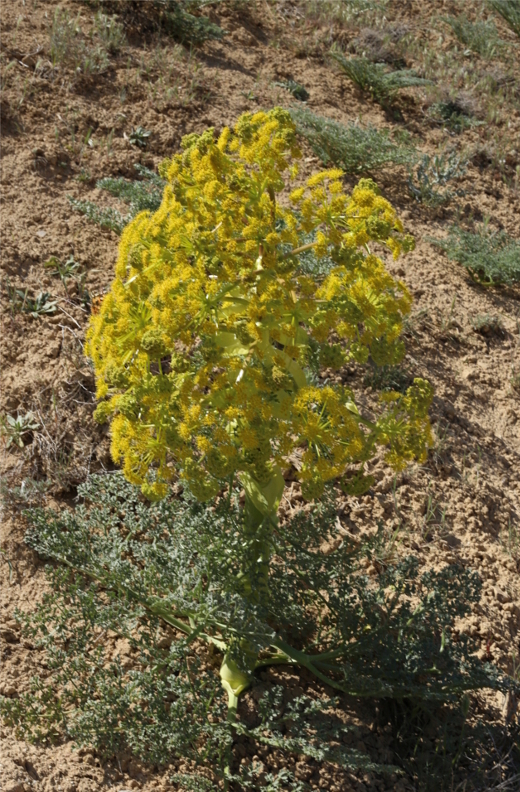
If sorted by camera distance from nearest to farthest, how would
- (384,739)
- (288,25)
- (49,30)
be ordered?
(384,739)
(49,30)
(288,25)

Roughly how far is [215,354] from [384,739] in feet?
5.36

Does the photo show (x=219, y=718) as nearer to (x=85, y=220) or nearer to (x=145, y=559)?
(x=145, y=559)

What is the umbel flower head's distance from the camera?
246 cm

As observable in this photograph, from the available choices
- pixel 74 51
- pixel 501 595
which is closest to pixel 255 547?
pixel 501 595

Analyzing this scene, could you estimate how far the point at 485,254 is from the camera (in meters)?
5.14

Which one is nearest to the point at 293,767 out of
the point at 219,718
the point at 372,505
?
the point at 219,718

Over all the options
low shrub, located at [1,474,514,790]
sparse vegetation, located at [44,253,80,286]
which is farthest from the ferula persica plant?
sparse vegetation, located at [44,253,80,286]

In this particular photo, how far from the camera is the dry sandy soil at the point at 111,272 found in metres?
3.51

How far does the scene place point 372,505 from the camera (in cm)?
395

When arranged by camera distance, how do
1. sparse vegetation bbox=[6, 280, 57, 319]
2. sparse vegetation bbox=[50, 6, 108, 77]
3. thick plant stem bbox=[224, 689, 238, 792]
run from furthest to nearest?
sparse vegetation bbox=[50, 6, 108, 77] → sparse vegetation bbox=[6, 280, 57, 319] → thick plant stem bbox=[224, 689, 238, 792]

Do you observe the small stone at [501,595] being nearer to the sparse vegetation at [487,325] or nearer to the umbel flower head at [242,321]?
the umbel flower head at [242,321]

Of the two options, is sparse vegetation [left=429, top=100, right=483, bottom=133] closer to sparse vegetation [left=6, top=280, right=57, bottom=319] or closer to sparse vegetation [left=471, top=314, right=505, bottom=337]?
sparse vegetation [left=471, top=314, right=505, bottom=337]

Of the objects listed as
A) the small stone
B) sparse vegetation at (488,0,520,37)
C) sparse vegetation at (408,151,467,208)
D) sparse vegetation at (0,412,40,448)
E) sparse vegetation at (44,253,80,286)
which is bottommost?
sparse vegetation at (0,412,40,448)

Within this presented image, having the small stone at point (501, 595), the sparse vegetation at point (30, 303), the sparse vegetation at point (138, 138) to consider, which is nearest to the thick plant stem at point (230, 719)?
the small stone at point (501, 595)
